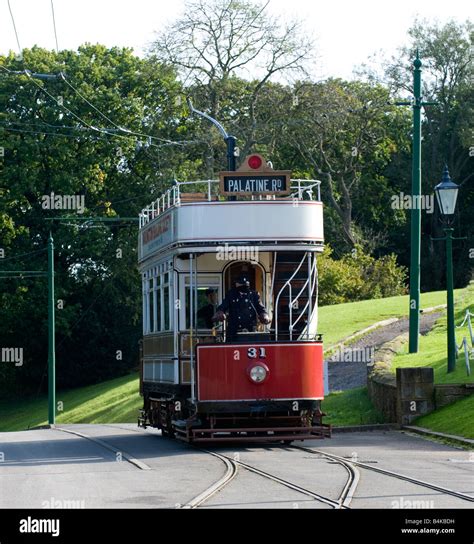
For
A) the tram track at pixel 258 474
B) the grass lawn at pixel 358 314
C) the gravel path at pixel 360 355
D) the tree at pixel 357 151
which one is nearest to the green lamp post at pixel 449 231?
the gravel path at pixel 360 355

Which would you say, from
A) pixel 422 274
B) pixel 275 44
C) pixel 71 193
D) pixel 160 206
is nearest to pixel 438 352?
pixel 160 206

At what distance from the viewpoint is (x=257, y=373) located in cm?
2238

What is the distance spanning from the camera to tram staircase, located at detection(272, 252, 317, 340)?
77.3ft

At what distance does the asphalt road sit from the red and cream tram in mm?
623

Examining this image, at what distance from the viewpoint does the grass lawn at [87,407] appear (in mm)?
47625

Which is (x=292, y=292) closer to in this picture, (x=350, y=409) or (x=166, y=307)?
(x=166, y=307)

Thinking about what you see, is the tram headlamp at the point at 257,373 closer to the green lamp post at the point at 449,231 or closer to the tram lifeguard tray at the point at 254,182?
the tram lifeguard tray at the point at 254,182

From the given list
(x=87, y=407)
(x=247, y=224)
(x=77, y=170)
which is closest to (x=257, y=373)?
(x=247, y=224)

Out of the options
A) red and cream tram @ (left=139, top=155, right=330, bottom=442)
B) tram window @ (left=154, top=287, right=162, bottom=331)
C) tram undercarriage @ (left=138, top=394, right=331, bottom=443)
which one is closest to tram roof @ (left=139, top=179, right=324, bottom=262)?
red and cream tram @ (left=139, top=155, right=330, bottom=442)

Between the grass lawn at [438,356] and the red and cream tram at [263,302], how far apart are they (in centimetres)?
418

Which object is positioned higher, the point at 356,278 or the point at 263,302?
the point at 356,278

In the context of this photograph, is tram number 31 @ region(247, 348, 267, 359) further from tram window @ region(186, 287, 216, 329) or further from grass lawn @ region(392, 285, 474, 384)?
grass lawn @ region(392, 285, 474, 384)

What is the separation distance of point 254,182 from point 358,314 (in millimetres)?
24853

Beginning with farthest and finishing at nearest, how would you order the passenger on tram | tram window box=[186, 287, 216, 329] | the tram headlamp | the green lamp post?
the green lamp post → the passenger on tram → tram window box=[186, 287, 216, 329] → the tram headlamp
